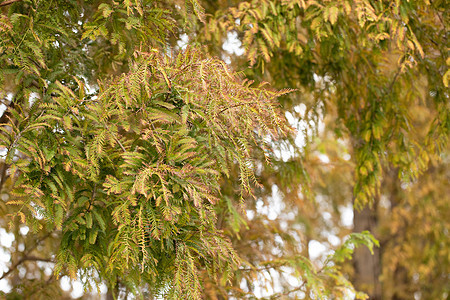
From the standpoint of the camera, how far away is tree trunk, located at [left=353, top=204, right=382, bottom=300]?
6.49 meters

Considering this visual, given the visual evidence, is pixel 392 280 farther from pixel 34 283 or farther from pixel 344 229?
pixel 34 283

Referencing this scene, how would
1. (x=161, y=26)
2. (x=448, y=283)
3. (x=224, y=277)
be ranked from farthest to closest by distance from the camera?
(x=448, y=283) → (x=224, y=277) → (x=161, y=26)

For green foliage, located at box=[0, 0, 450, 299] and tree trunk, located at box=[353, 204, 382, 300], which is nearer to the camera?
green foliage, located at box=[0, 0, 450, 299]

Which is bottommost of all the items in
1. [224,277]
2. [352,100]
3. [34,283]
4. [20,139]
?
[224,277]

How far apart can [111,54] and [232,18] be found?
980 mm

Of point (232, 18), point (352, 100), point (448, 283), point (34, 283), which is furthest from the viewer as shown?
point (448, 283)

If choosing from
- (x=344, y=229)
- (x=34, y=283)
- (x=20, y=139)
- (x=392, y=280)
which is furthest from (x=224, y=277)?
(x=344, y=229)

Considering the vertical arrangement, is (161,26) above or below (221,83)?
above

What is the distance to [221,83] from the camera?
2066 mm

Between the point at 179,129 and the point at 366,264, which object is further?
the point at 366,264

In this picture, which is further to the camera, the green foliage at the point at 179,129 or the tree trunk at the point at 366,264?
the tree trunk at the point at 366,264

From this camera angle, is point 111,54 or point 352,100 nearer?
point 111,54

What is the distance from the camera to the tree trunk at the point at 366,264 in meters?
6.49

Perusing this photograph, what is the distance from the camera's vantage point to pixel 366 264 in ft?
21.9
